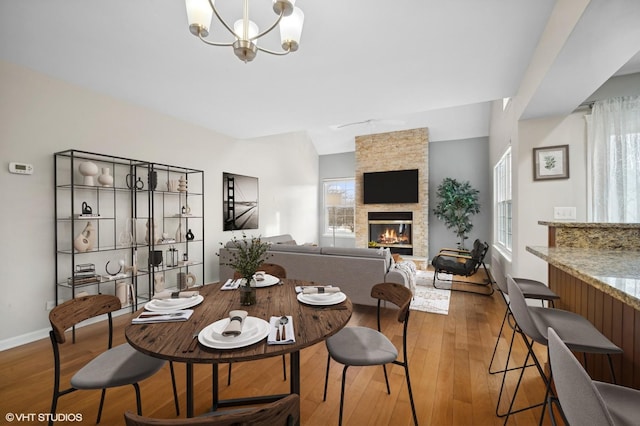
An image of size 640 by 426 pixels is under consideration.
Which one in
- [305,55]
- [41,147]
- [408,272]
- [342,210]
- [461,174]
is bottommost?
[408,272]

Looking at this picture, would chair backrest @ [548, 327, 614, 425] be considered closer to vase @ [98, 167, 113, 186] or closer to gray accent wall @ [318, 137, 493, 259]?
vase @ [98, 167, 113, 186]

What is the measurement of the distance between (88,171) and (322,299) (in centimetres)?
294

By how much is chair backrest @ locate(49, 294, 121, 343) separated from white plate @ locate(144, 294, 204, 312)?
1.20ft

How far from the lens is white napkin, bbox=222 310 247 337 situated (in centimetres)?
112

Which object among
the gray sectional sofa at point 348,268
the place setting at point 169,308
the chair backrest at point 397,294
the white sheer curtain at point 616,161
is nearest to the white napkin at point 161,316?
the place setting at point 169,308

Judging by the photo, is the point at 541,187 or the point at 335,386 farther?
the point at 541,187

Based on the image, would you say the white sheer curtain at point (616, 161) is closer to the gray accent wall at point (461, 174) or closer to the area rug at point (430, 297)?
the area rug at point (430, 297)

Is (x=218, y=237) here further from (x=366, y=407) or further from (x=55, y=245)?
(x=366, y=407)

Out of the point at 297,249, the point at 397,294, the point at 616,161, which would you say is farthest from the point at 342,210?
the point at 397,294

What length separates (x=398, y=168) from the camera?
677cm

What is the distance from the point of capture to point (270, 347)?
109 centimetres

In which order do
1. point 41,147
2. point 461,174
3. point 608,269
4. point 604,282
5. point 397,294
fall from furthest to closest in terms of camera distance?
point 461,174 → point 41,147 → point 397,294 → point 608,269 → point 604,282

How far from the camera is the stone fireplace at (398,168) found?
256 inches

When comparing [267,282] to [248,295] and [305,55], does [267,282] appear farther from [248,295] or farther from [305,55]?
[305,55]
